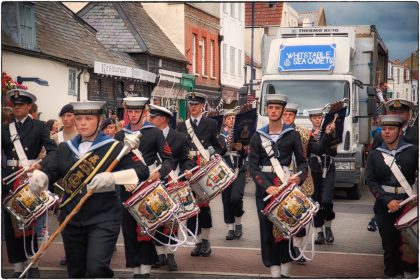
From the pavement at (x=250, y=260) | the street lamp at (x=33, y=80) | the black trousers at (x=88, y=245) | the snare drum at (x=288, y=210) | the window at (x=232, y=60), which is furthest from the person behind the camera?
the window at (x=232, y=60)

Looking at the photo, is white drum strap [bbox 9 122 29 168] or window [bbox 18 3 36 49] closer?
white drum strap [bbox 9 122 29 168]

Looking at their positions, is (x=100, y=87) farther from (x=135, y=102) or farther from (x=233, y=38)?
(x=233, y=38)

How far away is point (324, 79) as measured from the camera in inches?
727

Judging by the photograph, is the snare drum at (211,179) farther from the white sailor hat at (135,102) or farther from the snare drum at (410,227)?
the snare drum at (410,227)

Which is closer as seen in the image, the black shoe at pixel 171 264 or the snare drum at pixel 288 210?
the snare drum at pixel 288 210

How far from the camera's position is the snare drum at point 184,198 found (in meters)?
10.1

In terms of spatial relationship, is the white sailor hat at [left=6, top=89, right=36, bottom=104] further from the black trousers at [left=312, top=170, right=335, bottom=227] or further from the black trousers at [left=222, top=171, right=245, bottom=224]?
the black trousers at [left=312, top=170, right=335, bottom=227]

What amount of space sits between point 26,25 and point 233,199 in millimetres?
11024

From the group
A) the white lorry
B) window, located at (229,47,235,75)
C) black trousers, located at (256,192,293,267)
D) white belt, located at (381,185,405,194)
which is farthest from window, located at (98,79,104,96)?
window, located at (229,47,235,75)

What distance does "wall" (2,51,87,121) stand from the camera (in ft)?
68.7

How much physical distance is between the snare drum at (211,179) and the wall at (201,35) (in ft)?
88.2

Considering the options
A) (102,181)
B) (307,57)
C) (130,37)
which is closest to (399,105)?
(102,181)

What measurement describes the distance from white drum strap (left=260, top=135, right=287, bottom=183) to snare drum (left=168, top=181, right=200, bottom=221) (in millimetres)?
1345

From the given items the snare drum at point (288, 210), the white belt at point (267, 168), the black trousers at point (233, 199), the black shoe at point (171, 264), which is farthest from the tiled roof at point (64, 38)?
the snare drum at point (288, 210)
